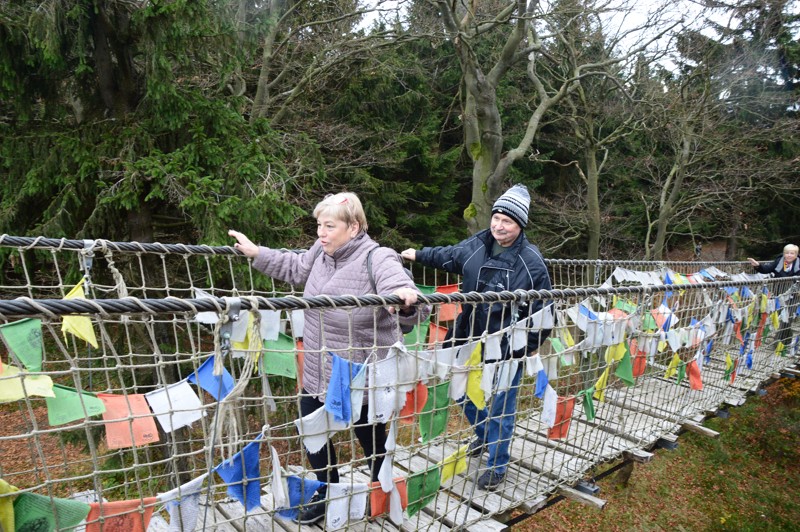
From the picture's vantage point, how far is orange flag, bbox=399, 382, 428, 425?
1.52 m

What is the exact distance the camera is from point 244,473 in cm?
130

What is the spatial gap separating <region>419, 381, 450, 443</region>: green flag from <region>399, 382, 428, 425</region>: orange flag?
2cm

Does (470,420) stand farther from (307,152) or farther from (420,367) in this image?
(307,152)

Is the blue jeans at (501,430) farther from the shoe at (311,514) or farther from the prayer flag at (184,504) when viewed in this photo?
the prayer flag at (184,504)

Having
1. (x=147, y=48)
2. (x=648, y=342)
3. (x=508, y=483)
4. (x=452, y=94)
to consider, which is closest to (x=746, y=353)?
(x=648, y=342)

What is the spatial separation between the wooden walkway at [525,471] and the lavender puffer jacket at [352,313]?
13.0 inches

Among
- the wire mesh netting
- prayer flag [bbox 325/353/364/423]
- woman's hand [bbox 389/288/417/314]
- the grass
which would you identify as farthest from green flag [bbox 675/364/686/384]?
the grass

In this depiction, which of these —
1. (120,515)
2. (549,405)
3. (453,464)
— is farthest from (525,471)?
(120,515)

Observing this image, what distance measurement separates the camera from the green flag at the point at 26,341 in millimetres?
1049

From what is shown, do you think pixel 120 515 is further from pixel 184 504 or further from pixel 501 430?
pixel 501 430

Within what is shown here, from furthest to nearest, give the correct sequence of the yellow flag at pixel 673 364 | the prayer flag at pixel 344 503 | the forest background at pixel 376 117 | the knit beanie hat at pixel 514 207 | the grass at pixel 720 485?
the grass at pixel 720 485, the forest background at pixel 376 117, the yellow flag at pixel 673 364, the knit beanie hat at pixel 514 207, the prayer flag at pixel 344 503

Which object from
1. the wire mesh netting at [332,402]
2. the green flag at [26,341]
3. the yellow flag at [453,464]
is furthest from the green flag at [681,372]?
the green flag at [26,341]

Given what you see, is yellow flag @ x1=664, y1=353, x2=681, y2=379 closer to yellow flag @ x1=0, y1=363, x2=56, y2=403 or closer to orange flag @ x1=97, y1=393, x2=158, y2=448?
orange flag @ x1=97, y1=393, x2=158, y2=448

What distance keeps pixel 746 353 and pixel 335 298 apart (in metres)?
3.35
